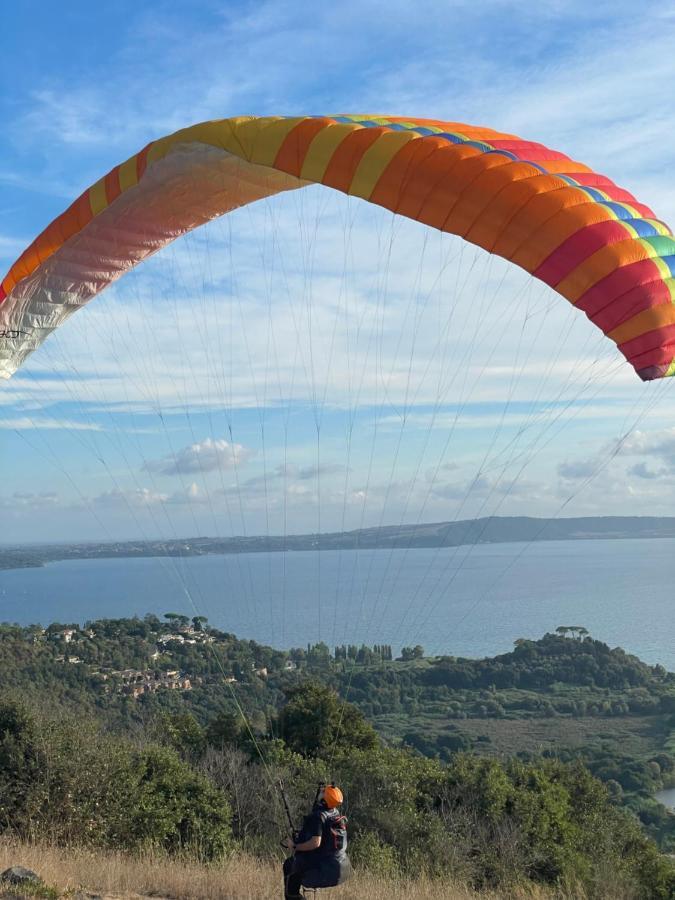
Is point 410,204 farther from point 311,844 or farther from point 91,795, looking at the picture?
point 91,795

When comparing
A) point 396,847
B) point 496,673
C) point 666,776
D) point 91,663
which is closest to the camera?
point 396,847

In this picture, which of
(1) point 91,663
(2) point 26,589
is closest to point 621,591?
(1) point 91,663

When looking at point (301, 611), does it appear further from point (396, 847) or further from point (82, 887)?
point (82, 887)

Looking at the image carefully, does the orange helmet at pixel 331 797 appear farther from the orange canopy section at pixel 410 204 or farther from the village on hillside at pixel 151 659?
the village on hillside at pixel 151 659

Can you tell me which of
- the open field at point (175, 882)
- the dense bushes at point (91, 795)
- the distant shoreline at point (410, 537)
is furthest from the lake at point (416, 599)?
the open field at point (175, 882)

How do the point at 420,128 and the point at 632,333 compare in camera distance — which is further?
the point at 420,128

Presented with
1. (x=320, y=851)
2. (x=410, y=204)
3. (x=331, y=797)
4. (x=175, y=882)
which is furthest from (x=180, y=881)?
(x=410, y=204)

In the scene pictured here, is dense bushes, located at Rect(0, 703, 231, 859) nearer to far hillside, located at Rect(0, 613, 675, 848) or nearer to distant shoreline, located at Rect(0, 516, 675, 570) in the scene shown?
distant shoreline, located at Rect(0, 516, 675, 570)
